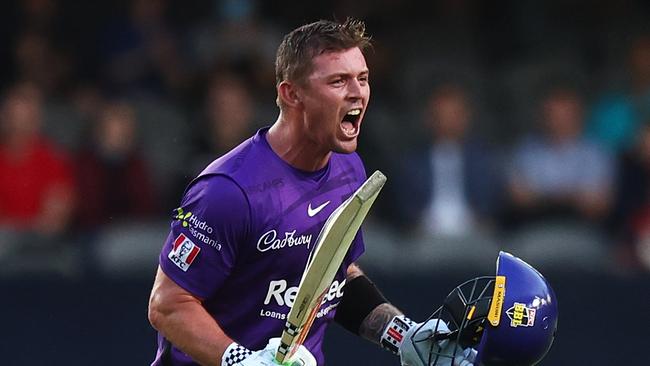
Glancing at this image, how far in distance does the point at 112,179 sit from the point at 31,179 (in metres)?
0.47

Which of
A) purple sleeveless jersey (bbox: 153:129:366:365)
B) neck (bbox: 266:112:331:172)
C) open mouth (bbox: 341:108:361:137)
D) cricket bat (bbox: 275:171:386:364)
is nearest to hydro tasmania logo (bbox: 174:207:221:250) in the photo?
purple sleeveless jersey (bbox: 153:129:366:365)

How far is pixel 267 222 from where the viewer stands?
175 inches

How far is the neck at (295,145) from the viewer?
15.1 feet

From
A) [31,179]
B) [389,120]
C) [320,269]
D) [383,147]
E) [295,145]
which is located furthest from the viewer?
[389,120]

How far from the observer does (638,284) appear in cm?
712

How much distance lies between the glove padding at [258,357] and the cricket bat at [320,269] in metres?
0.02

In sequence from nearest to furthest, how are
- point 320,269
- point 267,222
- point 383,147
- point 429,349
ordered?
1. point 320,269
2. point 267,222
3. point 429,349
4. point 383,147

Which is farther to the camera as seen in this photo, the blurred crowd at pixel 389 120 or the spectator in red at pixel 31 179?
the spectator in red at pixel 31 179

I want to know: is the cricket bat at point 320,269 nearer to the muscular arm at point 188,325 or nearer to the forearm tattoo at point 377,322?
the muscular arm at point 188,325

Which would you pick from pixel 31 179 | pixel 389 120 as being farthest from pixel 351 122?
pixel 389 120

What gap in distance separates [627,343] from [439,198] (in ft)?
5.02

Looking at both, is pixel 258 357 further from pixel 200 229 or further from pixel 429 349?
pixel 429 349

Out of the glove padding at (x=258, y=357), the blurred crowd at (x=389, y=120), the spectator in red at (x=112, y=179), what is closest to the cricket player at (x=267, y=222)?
the glove padding at (x=258, y=357)

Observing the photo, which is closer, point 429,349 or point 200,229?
point 200,229
